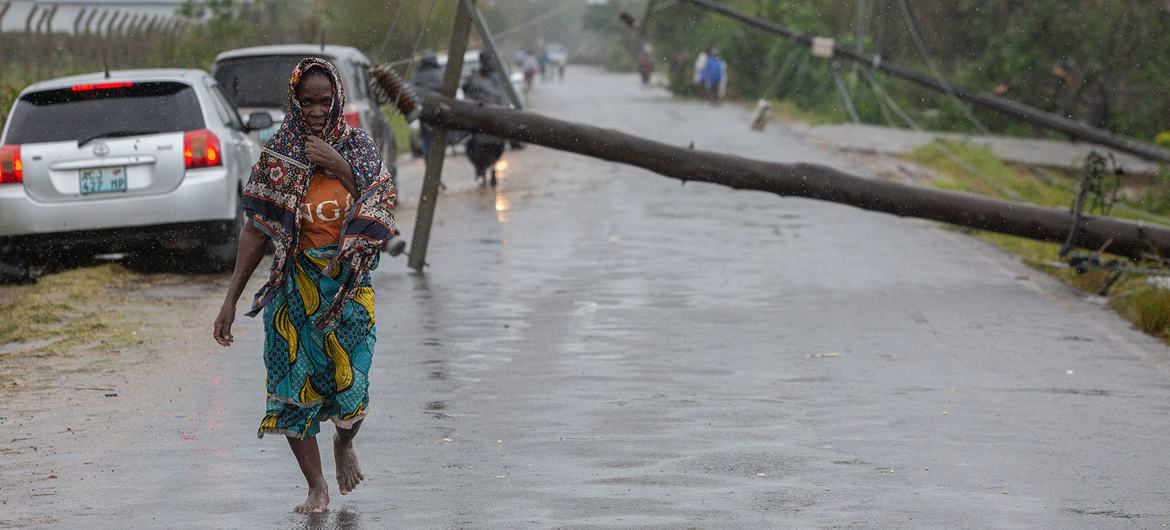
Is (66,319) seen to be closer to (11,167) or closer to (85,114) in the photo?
(11,167)

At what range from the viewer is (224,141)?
14.7m

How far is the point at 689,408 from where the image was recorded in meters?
9.12

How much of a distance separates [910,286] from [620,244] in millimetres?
3738

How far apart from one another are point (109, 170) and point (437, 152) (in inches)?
103

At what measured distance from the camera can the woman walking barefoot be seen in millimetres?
6473

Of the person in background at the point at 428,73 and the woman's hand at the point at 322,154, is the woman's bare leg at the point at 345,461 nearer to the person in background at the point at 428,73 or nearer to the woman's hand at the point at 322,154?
the woman's hand at the point at 322,154

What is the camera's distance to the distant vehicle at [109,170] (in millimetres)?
14078

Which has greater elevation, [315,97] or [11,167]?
[315,97]

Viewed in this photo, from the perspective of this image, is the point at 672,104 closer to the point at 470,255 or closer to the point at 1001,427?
the point at 470,255

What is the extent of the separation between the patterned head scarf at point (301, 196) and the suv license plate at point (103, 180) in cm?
800

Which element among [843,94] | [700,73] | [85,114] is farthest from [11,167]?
[700,73]

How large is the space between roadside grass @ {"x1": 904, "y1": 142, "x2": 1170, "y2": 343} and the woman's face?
7.67m

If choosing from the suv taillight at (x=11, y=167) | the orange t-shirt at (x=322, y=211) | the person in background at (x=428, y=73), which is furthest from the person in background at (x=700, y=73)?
the orange t-shirt at (x=322, y=211)

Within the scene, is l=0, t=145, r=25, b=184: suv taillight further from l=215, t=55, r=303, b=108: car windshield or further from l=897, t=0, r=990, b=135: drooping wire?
l=897, t=0, r=990, b=135: drooping wire
